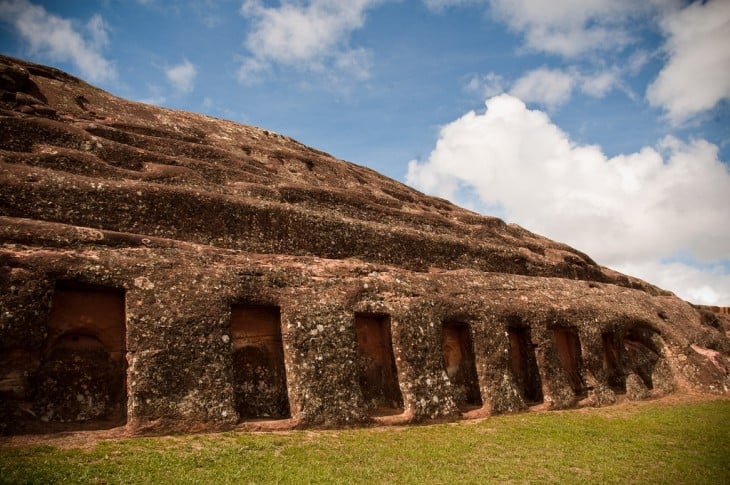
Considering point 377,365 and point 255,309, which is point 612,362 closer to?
point 377,365

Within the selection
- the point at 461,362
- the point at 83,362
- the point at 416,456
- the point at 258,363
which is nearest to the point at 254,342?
the point at 258,363

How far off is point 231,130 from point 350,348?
26.2m

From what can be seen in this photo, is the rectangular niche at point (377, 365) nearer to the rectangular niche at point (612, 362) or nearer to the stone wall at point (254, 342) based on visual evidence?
the stone wall at point (254, 342)

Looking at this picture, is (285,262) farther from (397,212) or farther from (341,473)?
(397,212)

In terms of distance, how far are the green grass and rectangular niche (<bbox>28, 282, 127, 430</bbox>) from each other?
1.70 meters

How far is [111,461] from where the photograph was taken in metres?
9.92

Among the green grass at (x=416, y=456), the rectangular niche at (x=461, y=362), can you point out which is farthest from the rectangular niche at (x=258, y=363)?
the rectangular niche at (x=461, y=362)

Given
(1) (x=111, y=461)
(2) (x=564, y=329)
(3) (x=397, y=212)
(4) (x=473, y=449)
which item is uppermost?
(3) (x=397, y=212)

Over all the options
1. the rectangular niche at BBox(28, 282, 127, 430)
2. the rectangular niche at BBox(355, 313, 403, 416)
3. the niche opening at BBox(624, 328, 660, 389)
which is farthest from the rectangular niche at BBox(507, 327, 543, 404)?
the rectangular niche at BBox(28, 282, 127, 430)

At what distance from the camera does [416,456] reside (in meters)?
12.3

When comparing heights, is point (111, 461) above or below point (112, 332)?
below

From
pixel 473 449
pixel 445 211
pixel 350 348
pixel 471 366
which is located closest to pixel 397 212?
pixel 445 211

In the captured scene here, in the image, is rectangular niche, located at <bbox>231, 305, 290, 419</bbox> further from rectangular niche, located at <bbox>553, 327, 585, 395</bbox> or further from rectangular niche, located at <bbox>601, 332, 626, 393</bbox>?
rectangular niche, located at <bbox>601, 332, 626, 393</bbox>

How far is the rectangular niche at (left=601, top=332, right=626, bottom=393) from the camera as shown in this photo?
74.3ft
